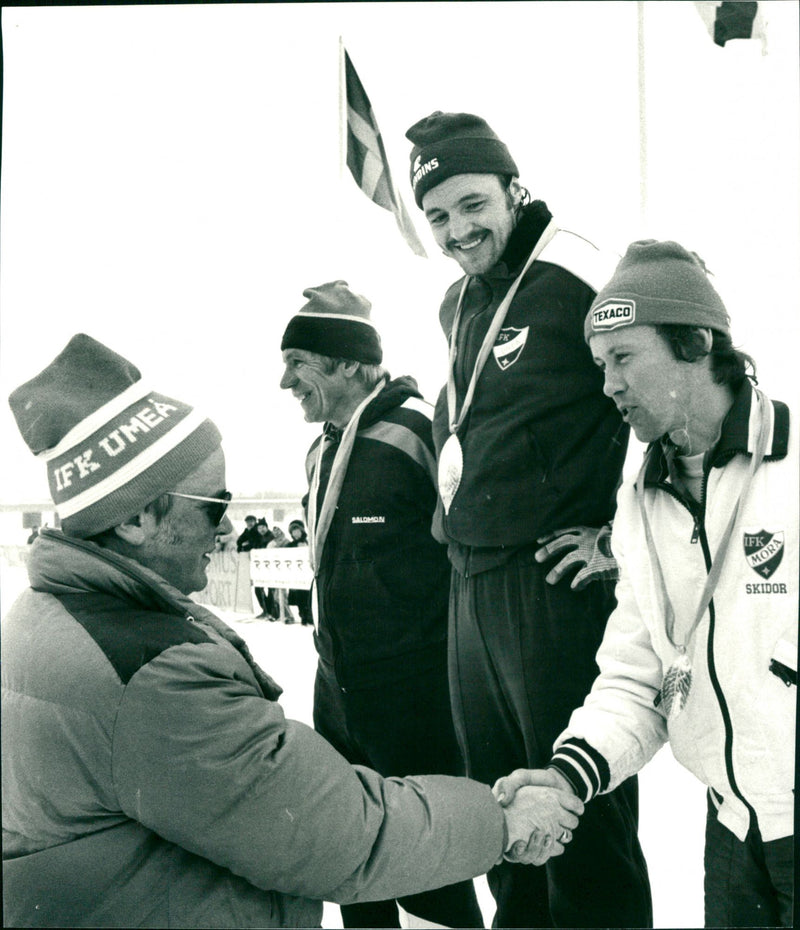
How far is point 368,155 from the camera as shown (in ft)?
7.42

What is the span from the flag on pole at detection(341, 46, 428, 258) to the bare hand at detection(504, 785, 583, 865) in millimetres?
1225

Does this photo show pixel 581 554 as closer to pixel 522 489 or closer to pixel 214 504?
pixel 522 489

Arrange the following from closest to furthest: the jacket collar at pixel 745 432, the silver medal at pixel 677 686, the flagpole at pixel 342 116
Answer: the jacket collar at pixel 745 432 < the silver medal at pixel 677 686 < the flagpole at pixel 342 116

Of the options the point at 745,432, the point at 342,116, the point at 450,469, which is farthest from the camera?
the point at 342,116

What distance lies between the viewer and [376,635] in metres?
2.25

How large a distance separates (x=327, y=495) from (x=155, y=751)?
0.80 m

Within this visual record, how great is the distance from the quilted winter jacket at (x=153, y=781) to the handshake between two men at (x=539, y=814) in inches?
11.7

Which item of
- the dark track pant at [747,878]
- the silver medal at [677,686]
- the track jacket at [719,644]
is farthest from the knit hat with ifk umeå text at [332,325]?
the dark track pant at [747,878]

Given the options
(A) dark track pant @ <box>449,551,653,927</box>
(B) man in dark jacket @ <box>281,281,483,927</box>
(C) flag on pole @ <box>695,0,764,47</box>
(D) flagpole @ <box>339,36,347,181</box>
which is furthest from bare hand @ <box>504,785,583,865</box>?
(C) flag on pole @ <box>695,0,764,47</box>

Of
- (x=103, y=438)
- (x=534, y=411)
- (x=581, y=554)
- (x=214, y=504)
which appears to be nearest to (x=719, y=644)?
(x=581, y=554)

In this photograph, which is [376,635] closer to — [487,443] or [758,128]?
[487,443]

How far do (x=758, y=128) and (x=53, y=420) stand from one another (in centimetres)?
173

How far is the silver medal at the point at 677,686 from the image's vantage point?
2080 millimetres

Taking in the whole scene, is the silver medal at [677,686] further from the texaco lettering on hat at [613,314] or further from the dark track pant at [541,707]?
the texaco lettering on hat at [613,314]
